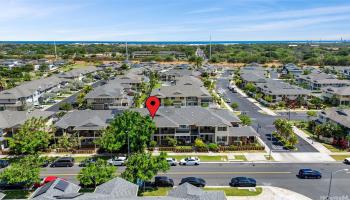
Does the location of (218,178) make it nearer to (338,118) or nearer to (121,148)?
(121,148)

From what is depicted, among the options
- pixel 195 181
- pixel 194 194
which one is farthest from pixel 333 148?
pixel 194 194

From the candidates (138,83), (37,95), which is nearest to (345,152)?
(138,83)

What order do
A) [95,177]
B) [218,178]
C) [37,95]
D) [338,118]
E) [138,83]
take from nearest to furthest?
[95,177], [218,178], [338,118], [37,95], [138,83]

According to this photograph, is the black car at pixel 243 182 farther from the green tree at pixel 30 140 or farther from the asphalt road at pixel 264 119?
the green tree at pixel 30 140

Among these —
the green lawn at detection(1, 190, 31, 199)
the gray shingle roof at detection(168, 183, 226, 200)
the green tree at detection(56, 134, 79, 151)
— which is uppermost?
the gray shingle roof at detection(168, 183, 226, 200)

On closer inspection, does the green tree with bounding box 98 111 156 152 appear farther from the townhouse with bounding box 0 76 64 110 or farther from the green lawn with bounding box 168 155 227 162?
the townhouse with bounding box 0 76 64 110

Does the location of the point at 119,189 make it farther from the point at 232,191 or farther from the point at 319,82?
the point at 319,82

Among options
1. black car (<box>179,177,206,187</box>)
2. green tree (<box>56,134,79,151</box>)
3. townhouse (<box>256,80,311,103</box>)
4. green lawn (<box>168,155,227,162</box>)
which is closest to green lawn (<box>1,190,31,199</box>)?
green tree (<box>56,134,79,151</box>)
